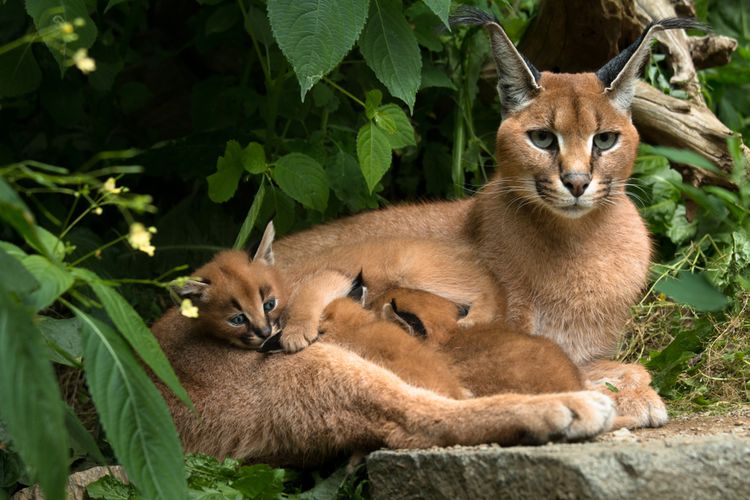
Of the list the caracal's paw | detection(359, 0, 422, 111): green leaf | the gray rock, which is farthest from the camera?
detection(359, 0, 422, 111): green leaf

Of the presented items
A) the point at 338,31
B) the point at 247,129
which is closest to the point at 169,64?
the point at 247,129

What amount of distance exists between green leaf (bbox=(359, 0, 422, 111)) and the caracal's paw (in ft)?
6.64

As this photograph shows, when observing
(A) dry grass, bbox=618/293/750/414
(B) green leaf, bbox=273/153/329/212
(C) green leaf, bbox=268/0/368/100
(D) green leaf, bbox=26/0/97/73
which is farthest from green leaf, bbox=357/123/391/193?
(A) dry grass, bbox=618/293/750/414

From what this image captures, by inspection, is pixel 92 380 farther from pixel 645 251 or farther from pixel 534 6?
pixel 534 6

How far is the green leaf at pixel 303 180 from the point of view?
615 cm

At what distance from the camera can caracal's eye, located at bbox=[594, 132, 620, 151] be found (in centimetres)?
567

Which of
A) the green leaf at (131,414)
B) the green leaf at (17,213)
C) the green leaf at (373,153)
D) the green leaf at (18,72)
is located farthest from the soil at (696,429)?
the green leaf at (18,72)

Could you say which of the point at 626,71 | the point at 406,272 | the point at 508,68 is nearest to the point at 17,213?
the point at 406,272

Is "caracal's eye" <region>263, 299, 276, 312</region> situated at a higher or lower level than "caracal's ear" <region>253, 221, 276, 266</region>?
lower

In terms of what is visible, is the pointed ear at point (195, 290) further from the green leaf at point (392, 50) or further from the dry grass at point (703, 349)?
the dry grass at point (703, 349)

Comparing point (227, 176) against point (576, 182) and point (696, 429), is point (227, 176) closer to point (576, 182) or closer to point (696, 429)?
point (576, 182)

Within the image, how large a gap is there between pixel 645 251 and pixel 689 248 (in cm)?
169

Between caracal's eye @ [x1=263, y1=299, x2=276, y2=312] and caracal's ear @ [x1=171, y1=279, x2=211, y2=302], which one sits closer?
caracal's ear @ [x1=171, y1=279, x2=211, y2=302]

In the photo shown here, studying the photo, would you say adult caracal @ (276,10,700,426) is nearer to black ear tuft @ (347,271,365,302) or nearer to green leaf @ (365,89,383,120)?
green leaf @ (365,89,383,120)
